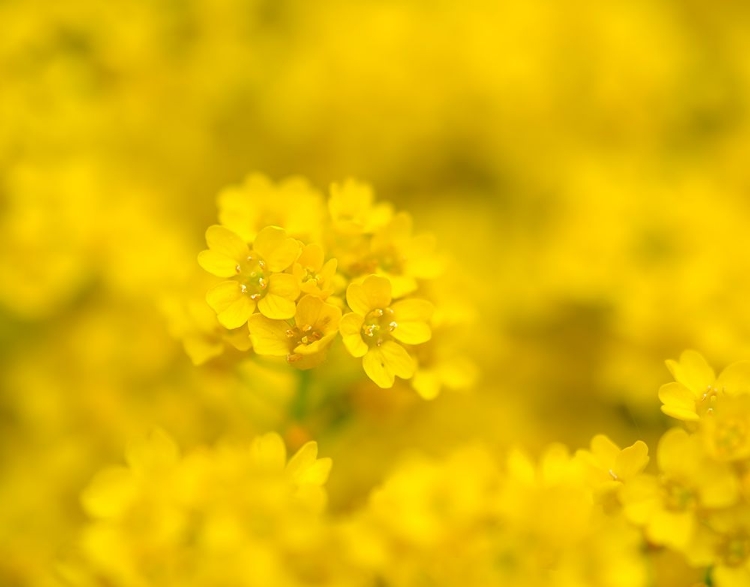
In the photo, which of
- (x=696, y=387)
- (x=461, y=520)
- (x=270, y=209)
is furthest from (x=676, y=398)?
(x=270, y=209)

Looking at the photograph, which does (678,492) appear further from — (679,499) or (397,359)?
(397,359)

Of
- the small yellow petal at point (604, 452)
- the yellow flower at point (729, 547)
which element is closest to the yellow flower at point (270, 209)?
the small yellow petal at point (604, 452)

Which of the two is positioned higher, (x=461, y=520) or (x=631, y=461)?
(x=631, y=461)

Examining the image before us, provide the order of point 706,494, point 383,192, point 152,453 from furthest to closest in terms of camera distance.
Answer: point 383,192
point 152,453
point 706,494

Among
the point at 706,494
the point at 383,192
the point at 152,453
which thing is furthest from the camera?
the point at 383,192

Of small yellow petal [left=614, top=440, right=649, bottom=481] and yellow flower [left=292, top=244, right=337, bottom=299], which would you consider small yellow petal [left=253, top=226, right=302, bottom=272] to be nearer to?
yellow flower [left=292, top=244, right=337, bottom=299]

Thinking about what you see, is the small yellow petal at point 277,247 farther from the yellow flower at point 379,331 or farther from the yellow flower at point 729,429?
the yellow flower at point 729,429

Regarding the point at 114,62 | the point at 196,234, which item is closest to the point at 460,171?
the point at 196,234

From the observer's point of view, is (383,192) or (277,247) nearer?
(277,247)

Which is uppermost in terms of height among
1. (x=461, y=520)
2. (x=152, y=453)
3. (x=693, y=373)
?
(x=693, y=373)
